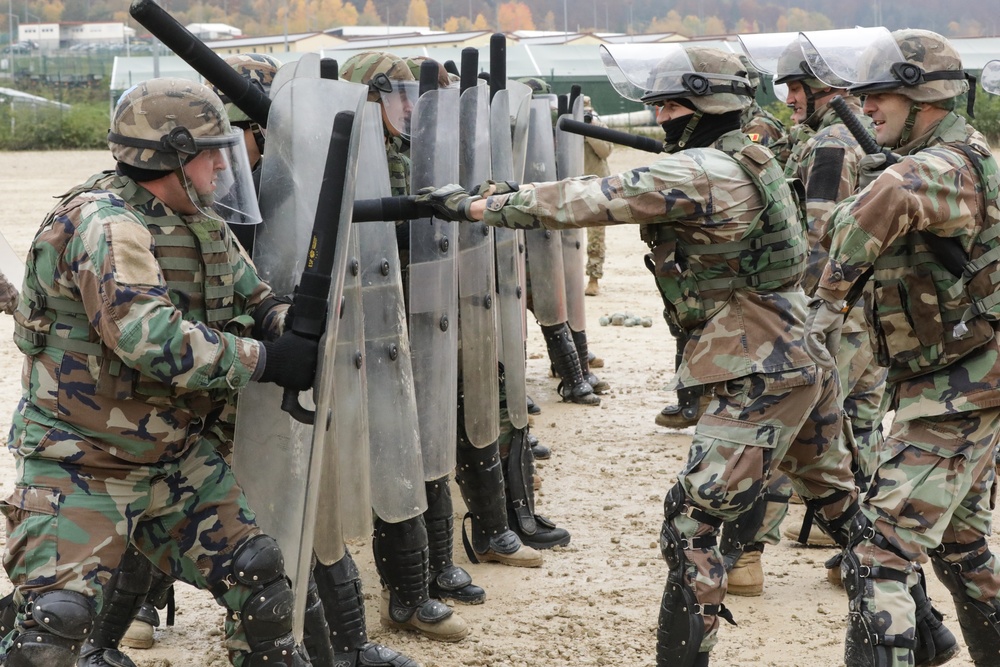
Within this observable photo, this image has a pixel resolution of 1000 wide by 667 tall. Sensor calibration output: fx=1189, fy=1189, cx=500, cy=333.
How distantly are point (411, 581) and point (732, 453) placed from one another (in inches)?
56.4

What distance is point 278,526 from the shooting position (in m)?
3.80

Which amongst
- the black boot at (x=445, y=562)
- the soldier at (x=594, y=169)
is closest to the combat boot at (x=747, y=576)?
the black boot at (x=445, y=562)

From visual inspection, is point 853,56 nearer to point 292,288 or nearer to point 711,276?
point 711,276

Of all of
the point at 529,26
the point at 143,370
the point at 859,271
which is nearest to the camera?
the point at 143,370

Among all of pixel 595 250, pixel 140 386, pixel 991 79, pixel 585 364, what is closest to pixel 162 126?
pixel 140 386

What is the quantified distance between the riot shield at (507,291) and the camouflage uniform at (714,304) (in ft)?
4.64

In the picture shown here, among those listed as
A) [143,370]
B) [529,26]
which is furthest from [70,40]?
[143,370]

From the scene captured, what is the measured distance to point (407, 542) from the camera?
461cm

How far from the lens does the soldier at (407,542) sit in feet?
15.3

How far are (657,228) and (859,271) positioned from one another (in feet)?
2.65

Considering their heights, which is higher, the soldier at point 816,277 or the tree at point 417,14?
the tree at point 417,14

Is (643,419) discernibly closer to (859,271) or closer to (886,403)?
(886,403)

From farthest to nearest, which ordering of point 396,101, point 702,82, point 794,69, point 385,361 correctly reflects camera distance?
point 794,69
point 396,101
point 385,361
point 702,82

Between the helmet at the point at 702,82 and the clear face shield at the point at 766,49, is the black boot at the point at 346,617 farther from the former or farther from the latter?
the clear face shield at the point at 766,49
